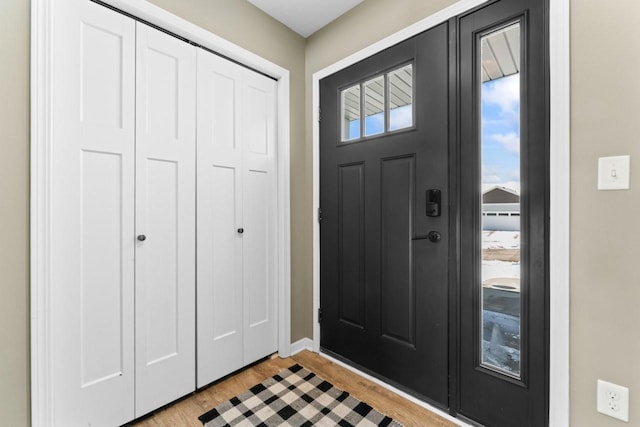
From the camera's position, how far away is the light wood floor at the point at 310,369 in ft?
4.86

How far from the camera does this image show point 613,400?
1073 mm

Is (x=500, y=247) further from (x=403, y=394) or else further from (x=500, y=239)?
(x=403, y=394)

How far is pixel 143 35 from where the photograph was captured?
4.87 ft

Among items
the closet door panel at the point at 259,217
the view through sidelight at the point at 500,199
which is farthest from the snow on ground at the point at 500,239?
the closet door panel at the point at 259,217

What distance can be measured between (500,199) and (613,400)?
0.86 meters

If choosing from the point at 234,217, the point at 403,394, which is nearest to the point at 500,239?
the point at 403,394

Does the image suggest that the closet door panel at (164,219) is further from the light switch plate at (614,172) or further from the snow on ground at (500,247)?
the light switch plate at (614,172)

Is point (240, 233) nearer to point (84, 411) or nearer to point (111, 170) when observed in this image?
point (111, 170)

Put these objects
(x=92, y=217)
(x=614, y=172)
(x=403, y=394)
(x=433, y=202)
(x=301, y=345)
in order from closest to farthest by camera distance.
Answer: (x=614, y=172) < (x=92, y=217) < (x=433, y=202) < (x=403, y=394) < (x=301, y=345)

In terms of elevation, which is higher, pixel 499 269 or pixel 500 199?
pixel 500 199

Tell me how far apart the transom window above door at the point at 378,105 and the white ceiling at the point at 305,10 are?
535mm

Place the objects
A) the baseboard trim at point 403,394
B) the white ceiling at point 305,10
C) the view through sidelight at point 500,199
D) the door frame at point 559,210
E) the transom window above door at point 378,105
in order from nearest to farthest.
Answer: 1. the door frame at point 559,210
2. the view through sidelight at point 500,199
3. the baseboard trim at point 403,394
4. the transom window above door at point 378,105
5. the white ceiling at point 305,10

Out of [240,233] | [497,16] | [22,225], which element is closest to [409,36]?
[497,16]

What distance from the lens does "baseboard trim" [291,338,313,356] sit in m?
2.20
